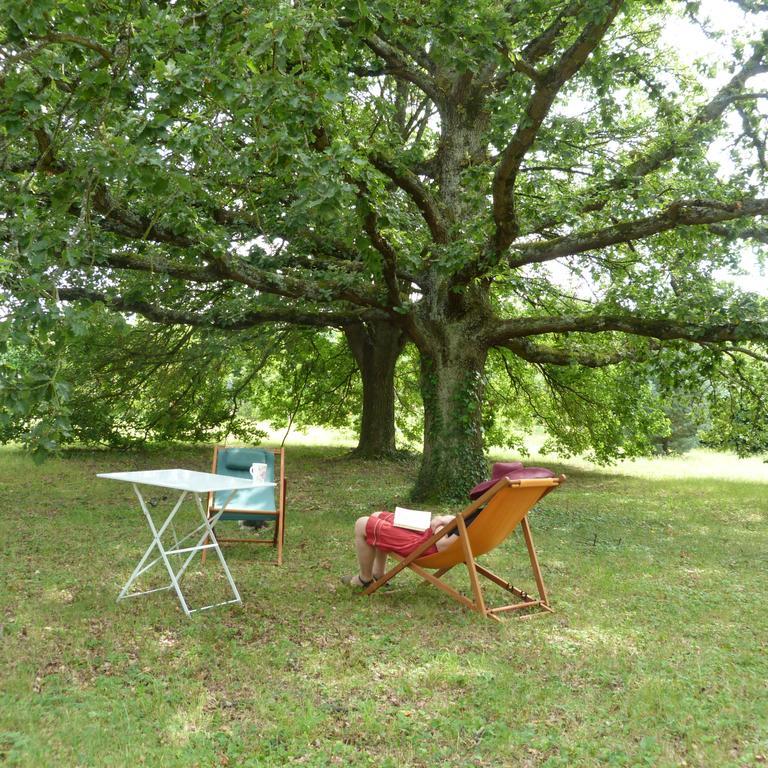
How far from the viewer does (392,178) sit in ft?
28.0

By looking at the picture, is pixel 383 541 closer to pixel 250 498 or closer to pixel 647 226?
pixel 250 498

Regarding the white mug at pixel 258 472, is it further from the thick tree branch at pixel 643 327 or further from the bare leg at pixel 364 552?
the thick tree branch at pixel 643 327

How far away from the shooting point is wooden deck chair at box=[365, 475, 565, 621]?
190 inches

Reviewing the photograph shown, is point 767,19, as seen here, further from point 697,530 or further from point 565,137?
point 697,530

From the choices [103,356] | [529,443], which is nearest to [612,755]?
[103,356]

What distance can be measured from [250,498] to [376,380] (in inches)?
323

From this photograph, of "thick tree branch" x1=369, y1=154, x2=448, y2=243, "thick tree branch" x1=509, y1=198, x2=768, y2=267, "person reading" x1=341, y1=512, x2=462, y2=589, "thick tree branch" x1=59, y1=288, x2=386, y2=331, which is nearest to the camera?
"person reading" x1=341, y1=512, x2=462, y2=589

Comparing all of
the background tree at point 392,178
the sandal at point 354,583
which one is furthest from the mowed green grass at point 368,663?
the background tree at point 392,178

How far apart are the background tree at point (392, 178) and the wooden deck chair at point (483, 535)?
2095mm

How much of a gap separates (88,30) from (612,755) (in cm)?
478

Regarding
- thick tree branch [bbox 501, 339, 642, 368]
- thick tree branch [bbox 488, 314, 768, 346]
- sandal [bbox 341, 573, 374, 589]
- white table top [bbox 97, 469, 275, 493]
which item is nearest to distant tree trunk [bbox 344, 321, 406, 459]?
thick tree branch [bbox 501, 339, 642, 368]

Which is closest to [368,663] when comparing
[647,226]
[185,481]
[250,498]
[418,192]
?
[185,481]

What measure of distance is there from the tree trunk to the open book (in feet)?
13.2

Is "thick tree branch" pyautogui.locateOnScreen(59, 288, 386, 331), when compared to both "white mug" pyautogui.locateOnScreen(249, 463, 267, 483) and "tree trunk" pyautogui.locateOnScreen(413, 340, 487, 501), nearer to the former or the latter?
"tree trunk" pyautogui.locateOnScreen(413, 340, 487, 501)
